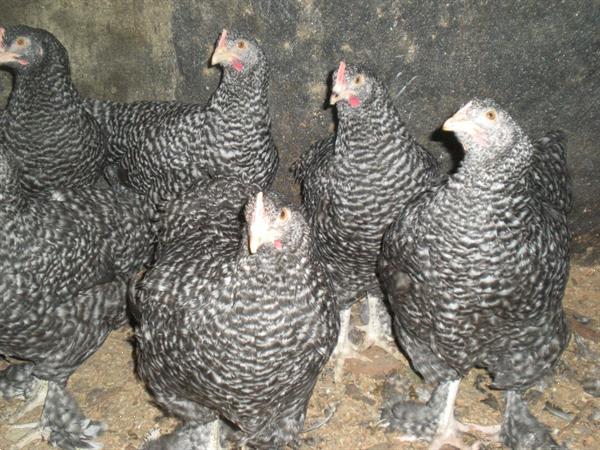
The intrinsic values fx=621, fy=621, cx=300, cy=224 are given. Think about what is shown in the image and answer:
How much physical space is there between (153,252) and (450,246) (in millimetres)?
2219

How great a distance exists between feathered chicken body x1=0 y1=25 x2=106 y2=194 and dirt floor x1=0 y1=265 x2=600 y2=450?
1406 millimetres

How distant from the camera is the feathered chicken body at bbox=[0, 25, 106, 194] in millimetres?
4551

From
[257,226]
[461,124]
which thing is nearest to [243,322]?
[257,226]

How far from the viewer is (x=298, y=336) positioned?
317 cm

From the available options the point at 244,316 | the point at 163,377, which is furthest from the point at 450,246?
the point at 163,377

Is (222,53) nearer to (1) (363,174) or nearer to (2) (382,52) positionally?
(2) (382,52)

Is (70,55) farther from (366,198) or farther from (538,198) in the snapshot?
(538,198)

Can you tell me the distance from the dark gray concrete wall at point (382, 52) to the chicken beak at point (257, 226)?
1917 millimetres

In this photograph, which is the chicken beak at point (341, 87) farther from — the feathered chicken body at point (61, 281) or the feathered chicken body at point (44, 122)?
the feathered chicken body at point (44, 122)

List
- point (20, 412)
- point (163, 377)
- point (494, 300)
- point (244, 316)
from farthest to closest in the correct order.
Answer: point (20, 412)
point (163, 377)
point (494, 300)
point (244, 316)

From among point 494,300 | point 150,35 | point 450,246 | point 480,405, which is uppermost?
point 150,35

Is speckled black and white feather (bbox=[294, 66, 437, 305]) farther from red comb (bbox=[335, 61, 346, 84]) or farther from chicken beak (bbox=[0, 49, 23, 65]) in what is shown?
chicken beak (bbox=[0, 49, 23, 65])

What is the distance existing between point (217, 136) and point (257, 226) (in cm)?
173

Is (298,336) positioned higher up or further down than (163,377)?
higher up
